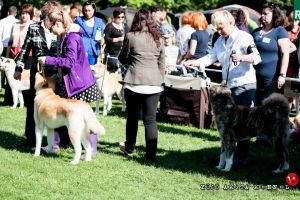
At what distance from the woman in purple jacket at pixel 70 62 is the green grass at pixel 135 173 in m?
0.83

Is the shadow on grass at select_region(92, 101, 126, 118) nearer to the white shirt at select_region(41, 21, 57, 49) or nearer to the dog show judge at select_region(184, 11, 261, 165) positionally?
the white shirt at select_region(41, 21, 57, 49)

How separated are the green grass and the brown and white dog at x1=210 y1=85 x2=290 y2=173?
0.76 feet

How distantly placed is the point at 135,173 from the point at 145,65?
1.24m

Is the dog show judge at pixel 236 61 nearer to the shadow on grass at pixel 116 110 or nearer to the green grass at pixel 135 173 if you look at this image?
the green grass at pixel 135 173

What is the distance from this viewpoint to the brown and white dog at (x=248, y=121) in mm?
6039

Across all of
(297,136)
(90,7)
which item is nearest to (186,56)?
(90,7)

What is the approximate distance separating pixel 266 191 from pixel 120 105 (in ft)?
22.2

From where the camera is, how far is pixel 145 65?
6.19 meters

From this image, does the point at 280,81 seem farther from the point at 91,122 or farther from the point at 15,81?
the point at 15,81

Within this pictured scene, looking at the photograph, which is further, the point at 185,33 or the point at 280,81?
the point at 185,33

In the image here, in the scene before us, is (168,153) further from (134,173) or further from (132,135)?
(134,173)

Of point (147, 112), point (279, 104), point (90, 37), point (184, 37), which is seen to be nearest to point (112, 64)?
point (184, 37)

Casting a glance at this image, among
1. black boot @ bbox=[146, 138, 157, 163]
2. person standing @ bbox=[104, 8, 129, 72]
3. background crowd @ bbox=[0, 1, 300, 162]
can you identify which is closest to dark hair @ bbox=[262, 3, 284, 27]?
background crowd @ bbox=[0, 1, 300, 162]

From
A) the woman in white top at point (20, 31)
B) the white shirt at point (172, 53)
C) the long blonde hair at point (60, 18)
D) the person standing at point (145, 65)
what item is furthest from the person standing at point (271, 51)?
the woman in white top at point (20, 31)
